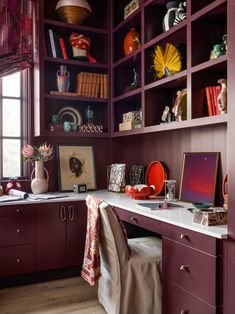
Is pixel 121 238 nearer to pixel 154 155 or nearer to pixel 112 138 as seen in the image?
pixel 154 155

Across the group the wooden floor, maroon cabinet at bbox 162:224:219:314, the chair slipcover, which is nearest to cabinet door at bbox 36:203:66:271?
the wooden floor

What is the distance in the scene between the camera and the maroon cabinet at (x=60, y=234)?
9.96ft

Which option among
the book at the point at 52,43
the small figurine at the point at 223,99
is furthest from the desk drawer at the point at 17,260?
the small figurine at the point at 223,99

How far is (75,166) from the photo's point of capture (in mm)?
3611

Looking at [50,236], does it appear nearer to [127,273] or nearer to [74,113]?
[127,273]

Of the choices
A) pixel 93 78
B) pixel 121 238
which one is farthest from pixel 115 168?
pixel 121 238

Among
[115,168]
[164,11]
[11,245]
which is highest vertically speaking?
[164,11]

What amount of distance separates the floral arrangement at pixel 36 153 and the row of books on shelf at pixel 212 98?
1652 millimetres

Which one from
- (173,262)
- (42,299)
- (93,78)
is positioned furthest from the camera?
(93,78)

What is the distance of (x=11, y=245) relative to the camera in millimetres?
2920

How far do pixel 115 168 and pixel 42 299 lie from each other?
1460 mm

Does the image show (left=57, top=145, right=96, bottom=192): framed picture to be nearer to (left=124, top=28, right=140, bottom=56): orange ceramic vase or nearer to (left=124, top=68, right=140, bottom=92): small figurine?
(left=124, top=68, right=140, bottom=92): small figurine

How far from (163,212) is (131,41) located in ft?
5.94

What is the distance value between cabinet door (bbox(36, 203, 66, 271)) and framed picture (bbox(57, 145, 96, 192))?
464 millimetres
